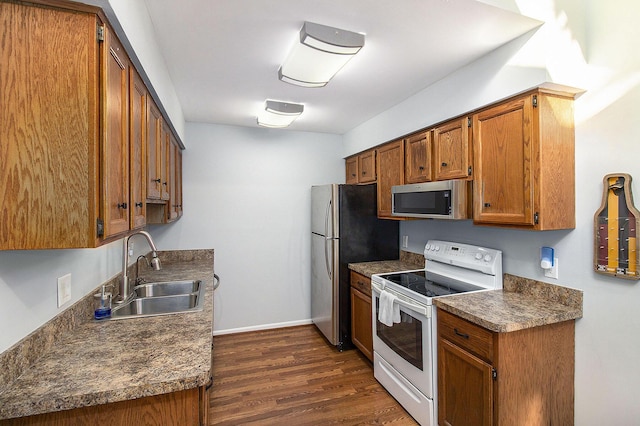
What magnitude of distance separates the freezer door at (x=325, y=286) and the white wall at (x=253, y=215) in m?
0.25

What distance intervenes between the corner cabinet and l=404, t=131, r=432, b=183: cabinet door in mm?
2229

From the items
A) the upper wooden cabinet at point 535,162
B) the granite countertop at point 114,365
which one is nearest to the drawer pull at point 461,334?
the upper wooden cabinet at point 535,162

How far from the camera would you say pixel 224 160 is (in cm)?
382

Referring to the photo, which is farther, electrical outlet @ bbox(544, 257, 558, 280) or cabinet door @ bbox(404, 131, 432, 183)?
cabinet door @ bbox(404, 131, 432, 183)

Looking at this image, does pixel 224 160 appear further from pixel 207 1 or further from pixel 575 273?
pixel 575 273

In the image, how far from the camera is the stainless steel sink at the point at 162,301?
193 cm

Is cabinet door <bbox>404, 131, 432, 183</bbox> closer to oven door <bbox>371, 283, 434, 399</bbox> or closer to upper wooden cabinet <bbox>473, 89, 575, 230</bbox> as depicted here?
upper wooden cabinet <bbox>473, 89, 575, 230</bbox>

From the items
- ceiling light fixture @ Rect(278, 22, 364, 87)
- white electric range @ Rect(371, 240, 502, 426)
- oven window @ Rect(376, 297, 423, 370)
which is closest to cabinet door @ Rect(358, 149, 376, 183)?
white electric range @ Rect(371, 240, 502, 426)

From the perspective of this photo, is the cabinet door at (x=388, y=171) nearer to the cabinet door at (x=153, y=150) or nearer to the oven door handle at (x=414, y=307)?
the oven door handle at (x=414, y=307)

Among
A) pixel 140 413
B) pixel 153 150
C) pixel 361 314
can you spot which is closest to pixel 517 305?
pixel 361 314

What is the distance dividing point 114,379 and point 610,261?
2.30 metres

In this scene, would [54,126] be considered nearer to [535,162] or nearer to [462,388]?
[535,162]

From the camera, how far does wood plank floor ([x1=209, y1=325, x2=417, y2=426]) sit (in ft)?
7.59

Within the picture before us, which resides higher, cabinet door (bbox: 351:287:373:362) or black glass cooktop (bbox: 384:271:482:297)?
black glass cooktop (bbox: 384:271:482:297)
